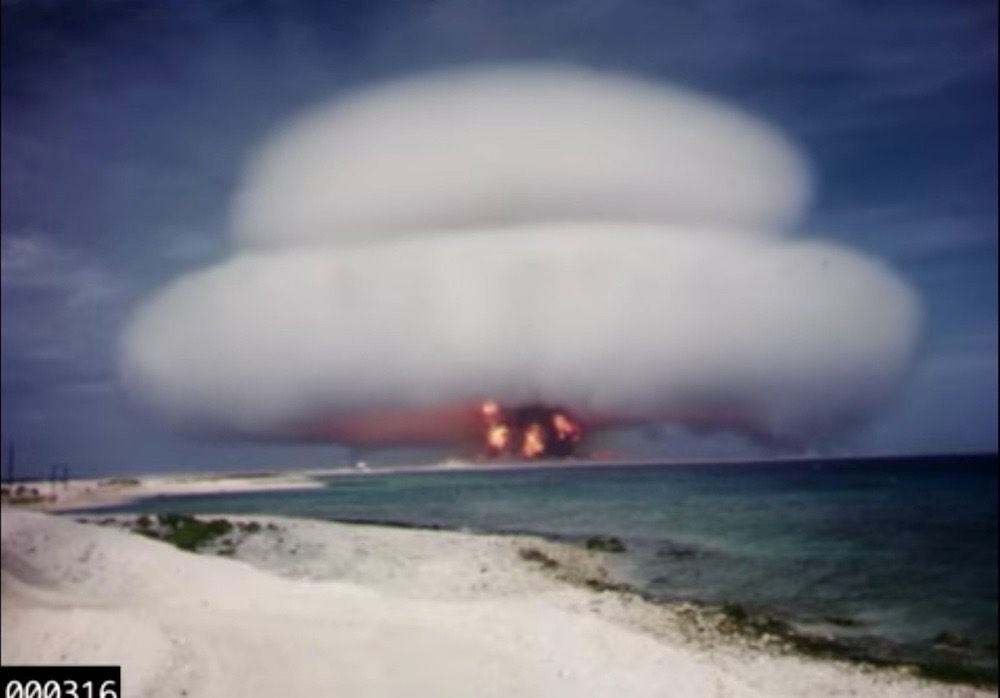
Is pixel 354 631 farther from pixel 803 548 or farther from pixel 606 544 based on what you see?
pixel 803 548

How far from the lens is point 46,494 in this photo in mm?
12000

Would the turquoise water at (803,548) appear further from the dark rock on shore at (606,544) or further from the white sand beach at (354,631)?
the white sand beach at (354,631)

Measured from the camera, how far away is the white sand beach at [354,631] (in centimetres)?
653

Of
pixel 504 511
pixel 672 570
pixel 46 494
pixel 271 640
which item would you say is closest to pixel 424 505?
pixel 504 511

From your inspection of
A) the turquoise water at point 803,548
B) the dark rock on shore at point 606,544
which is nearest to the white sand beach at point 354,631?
the turquoise water at point 803,548

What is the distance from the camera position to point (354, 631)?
7742mm

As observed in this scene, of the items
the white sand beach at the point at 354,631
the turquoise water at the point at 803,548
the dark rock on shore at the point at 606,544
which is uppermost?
the white sand beach at the point at 354,631

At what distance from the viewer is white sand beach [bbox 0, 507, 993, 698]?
653 cm

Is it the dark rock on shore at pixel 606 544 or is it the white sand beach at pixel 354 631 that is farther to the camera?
the dark rock on shore at pixel 606 544

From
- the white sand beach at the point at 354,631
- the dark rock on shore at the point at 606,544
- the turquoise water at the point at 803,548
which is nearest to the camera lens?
the white sand beach at the point at 354,631

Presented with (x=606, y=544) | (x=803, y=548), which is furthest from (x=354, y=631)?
(x=803, y=548)

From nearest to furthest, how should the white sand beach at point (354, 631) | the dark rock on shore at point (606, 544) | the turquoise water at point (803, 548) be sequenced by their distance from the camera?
the white sand beach at point (354, 631) → the turquoise water at point (803, 548) → the dark rock on shore at point (606, 544)

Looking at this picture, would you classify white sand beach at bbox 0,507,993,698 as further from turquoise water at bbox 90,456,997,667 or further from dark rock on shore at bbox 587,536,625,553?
dark rock on shore at bbox 587,536,625,553

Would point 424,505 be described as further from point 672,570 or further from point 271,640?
point 271,640
